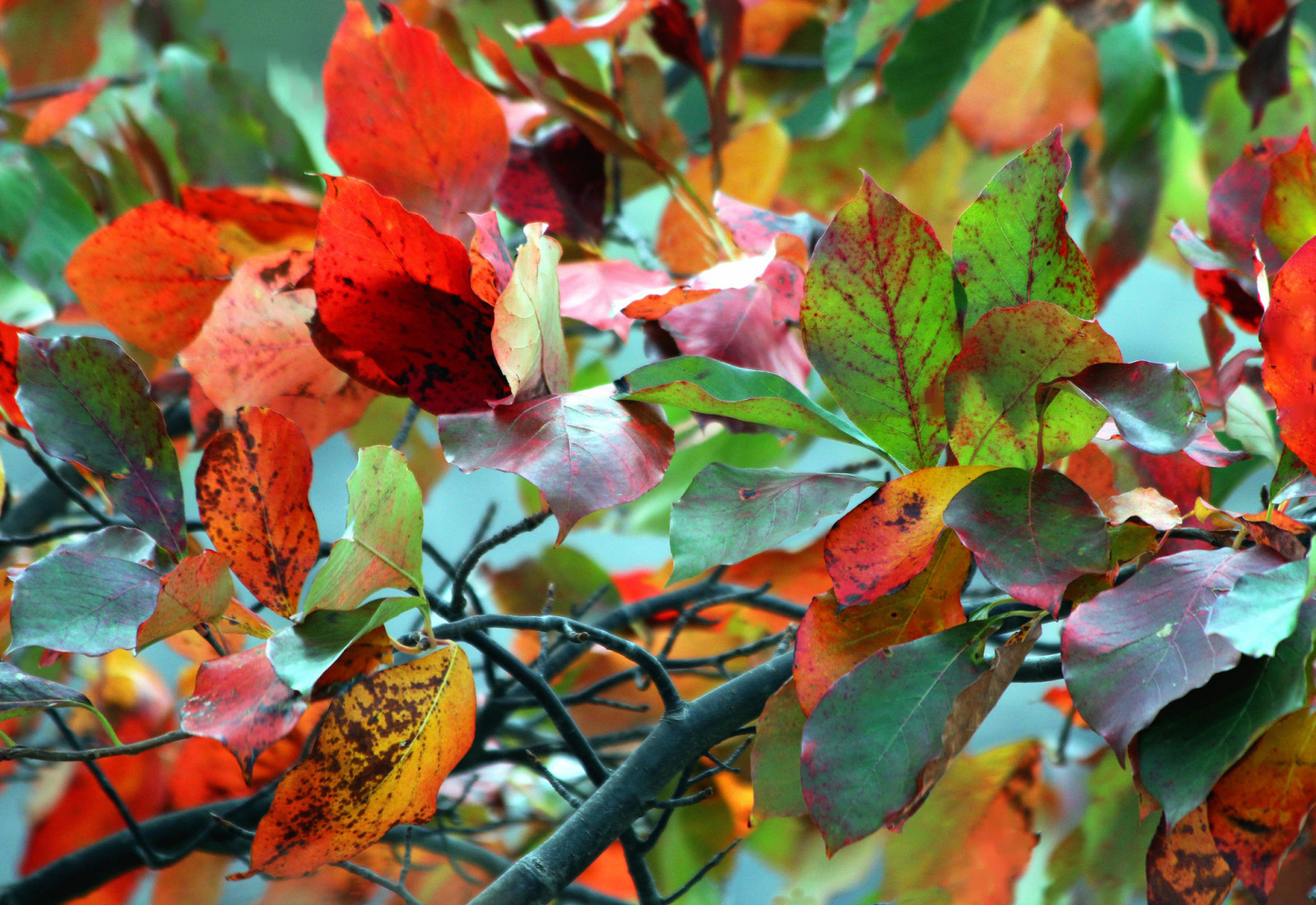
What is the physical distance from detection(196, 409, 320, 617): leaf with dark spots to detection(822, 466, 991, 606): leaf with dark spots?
103 millimetres

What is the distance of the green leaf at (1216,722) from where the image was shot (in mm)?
139

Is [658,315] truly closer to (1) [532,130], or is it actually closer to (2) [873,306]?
(2) [873,306]

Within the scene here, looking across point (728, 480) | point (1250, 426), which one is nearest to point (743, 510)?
point (728, 480)

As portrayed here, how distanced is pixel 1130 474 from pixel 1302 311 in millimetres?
98

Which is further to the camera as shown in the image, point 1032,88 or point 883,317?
point 1032,88

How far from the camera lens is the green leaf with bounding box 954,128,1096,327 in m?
0.17

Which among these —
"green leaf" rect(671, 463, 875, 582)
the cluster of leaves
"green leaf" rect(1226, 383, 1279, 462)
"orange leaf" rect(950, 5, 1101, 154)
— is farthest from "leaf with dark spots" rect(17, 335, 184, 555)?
"orange leaf" rect(950, 5, 1101, 154)

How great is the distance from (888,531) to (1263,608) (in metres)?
0.05

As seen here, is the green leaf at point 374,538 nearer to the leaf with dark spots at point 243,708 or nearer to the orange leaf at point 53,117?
the leaf with dark spots at point 243,708

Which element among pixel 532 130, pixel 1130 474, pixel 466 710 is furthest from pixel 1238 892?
pixel 532 130

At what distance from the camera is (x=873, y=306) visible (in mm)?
171

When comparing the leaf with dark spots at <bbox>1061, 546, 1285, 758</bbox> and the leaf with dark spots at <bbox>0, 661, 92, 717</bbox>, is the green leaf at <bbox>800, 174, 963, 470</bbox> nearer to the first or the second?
the leaf with dark spots at <bbox>1061, 546, 1285, 758</bbox>

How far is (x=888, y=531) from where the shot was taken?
16 cm

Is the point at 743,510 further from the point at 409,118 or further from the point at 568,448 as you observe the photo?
the point at 409,118
